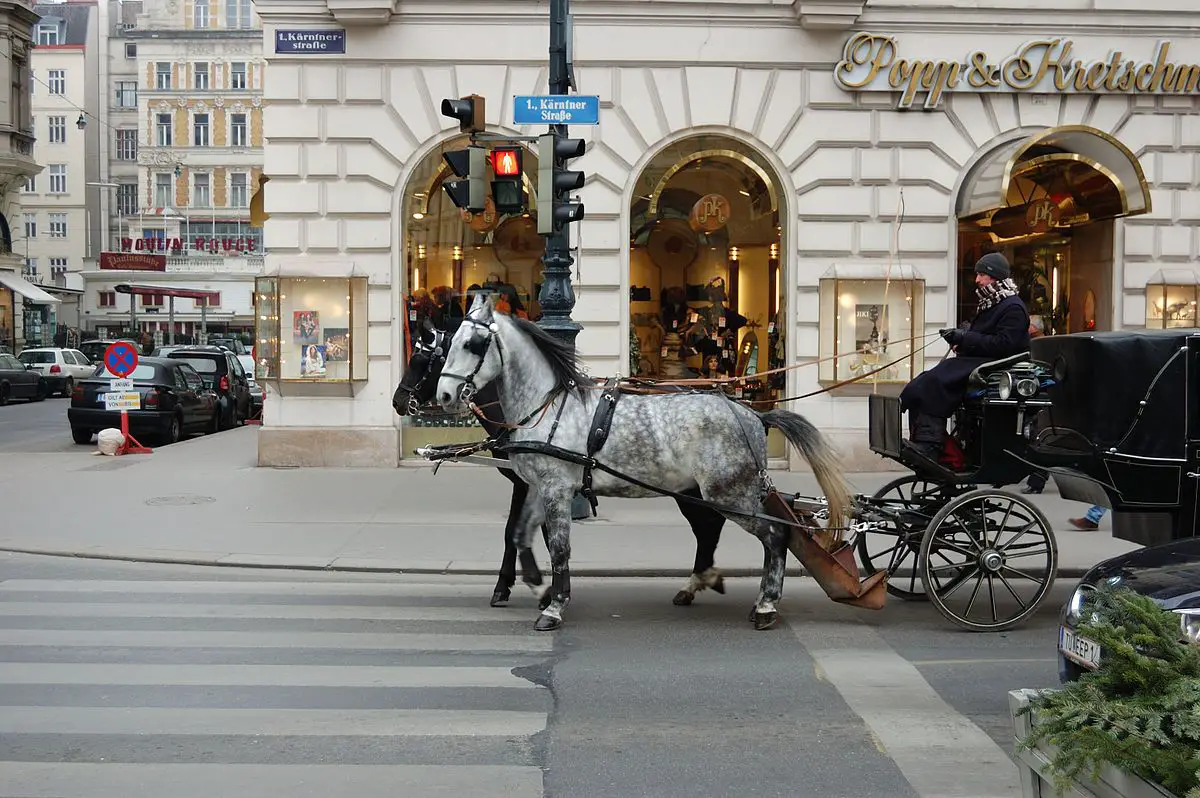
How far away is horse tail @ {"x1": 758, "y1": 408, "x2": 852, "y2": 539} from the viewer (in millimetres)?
7984

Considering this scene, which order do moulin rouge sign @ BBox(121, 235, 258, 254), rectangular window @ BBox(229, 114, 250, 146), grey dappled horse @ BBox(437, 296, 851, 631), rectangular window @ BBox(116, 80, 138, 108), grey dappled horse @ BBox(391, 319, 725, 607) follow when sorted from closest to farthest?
grey dappled horse @ BBox(437, 296, 851, 631) → grey dappled horse @ BBox(391, 319, 725, 607) → moulin rouge sign @ BBox(121, 235, 258, 254) → rectangular window @ BBox(229, 114, 250, 146) → rectangular window @ BBox(116, 80, 138, 108)

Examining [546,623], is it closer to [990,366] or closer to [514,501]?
[514,501]

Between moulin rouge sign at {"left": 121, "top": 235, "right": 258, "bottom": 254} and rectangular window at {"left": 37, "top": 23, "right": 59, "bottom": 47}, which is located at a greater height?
rectangular window at {"left": 37, "top": 23, "right": 59, "bottom": 47}

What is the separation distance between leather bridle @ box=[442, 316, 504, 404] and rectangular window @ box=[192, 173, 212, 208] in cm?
6874

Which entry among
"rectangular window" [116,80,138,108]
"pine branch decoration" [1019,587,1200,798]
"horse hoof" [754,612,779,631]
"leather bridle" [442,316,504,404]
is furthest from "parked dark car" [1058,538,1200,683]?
"rectangular window" [116,80,138,108]

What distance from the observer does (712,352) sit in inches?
718

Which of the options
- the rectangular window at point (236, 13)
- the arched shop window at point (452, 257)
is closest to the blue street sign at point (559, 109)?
the arched shop window at point (452, 257)

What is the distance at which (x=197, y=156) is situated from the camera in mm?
71438

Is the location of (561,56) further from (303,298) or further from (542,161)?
(303,298)

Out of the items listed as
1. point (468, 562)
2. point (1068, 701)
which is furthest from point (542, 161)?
point (1068, 701)

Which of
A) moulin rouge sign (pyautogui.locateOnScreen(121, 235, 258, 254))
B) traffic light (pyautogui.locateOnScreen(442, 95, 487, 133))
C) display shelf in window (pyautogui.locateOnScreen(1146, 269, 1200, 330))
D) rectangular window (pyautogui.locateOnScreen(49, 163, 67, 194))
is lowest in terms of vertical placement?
display shelf in window (pyautogui.locateOnScreen(1146, 269, 1200, 330))

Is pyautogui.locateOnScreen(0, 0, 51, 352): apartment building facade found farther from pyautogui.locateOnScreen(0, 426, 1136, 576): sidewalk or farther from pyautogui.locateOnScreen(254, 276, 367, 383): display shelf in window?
pyautogui.locateOnScreen(0, 426, 1136, 576): sidewalk

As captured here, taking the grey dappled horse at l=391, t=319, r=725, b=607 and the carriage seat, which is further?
the grey dappled horse at l=391, t=319, r=725, b=607

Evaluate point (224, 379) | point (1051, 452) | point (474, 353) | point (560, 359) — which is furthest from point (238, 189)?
point (1051, 452)
